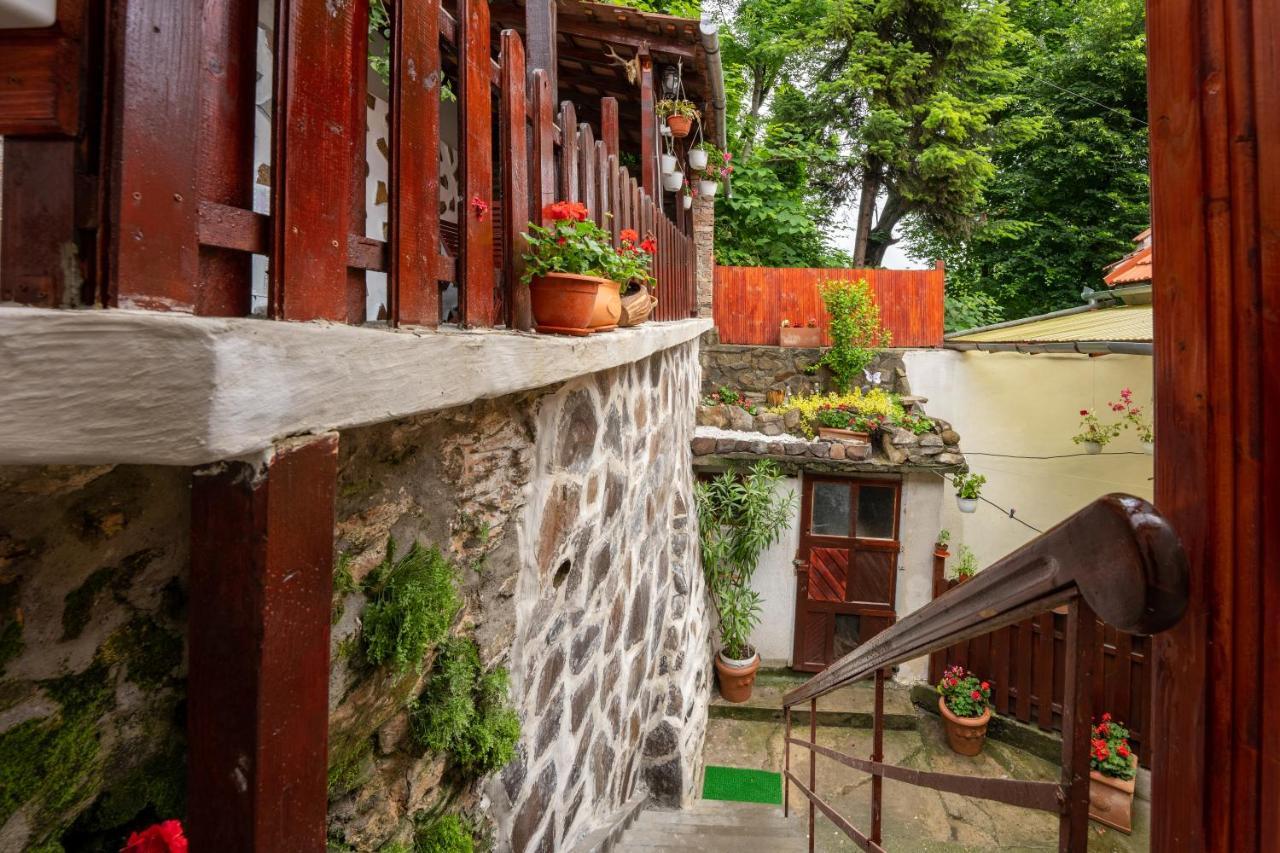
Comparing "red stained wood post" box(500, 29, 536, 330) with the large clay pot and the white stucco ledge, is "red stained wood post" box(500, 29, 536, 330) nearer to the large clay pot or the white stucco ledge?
the white stucco ledge

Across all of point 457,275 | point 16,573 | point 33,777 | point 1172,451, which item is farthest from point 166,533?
point 1172,451

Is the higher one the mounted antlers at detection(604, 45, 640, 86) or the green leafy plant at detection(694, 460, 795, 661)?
the mounted antlers at detection(604, 45, 640, 86)

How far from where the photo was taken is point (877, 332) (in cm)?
793

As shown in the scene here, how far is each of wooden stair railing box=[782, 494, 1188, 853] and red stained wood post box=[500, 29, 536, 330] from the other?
1.11 meters

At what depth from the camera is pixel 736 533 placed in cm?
585

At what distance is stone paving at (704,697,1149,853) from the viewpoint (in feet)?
13.6

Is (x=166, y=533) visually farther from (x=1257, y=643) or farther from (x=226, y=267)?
(x=1257, y=643)

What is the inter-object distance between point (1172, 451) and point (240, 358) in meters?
0.92

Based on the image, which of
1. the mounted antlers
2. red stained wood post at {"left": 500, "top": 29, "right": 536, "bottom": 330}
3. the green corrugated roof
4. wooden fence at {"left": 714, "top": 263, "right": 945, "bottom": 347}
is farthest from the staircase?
wooden fence at {"left": 714, "top": 263, "right": 945, "bottom": 347}

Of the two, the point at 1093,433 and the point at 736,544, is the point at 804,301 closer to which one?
the point at 1093,433

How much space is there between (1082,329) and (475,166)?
21.8 feet

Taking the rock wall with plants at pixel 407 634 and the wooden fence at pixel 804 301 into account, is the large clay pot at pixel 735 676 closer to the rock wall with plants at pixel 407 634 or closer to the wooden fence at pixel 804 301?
the rock wall with plants at pixel 407 634

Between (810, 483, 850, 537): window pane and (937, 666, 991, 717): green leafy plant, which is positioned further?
(810, 483, 850, 537): window pane

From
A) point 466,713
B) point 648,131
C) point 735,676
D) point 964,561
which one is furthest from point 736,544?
point 466,713
